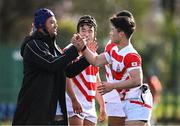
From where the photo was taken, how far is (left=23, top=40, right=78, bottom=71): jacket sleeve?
977cm

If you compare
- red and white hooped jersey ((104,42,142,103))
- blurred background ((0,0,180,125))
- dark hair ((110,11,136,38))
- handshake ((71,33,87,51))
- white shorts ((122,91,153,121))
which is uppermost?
blurred background ((0,0,180,125))

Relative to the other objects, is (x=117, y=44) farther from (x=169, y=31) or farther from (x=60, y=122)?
(x=169, y=31)

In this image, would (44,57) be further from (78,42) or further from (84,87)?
(84,87)

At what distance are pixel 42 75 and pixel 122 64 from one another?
1182mm

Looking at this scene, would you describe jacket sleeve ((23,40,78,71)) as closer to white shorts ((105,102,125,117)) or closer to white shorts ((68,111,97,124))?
white shorts ((105,102,125,117))

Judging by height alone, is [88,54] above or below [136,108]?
above

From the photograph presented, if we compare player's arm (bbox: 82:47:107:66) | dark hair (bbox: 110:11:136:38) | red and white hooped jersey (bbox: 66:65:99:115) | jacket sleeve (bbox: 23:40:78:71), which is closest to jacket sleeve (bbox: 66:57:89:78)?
player's arm (bbox: 82:47:107:66)

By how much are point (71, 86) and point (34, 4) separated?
85.2 ft

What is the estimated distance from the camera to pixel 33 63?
32.3 feet

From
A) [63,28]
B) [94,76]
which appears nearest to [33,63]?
[94,76]

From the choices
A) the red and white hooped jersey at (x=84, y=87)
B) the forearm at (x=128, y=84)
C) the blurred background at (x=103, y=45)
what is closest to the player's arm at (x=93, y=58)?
the forearm at (x=128, y=84)

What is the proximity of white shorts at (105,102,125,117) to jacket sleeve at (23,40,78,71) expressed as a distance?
1261mm

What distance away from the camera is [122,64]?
10.4 metres

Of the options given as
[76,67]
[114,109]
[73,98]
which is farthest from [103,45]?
[76,67]
